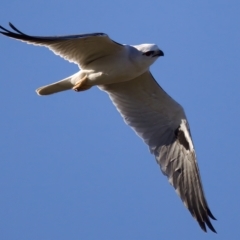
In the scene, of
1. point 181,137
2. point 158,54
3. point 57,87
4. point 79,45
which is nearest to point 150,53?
point 158,54

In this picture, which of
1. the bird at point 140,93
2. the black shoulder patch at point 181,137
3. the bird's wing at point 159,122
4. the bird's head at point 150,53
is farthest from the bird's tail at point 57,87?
the black shoulder patch at point 181,137

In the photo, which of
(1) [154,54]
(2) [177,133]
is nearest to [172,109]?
(2) [177,133]

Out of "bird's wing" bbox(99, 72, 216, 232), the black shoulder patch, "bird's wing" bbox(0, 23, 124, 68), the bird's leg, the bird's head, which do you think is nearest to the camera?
"bird's wing" bbox(0, 23, 124, 68)

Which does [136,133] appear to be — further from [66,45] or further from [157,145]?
[66,45]

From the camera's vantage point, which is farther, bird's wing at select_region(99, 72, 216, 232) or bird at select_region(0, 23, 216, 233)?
bird's wing at select_region(99, 72, 216, 232)

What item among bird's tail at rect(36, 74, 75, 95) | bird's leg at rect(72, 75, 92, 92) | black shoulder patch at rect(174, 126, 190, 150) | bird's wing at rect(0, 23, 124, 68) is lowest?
black shoulder patch at rect(174, 126, 190, 150)

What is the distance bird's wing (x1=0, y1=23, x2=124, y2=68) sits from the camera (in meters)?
9.55

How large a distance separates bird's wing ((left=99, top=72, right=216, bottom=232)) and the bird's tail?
79 centimetres

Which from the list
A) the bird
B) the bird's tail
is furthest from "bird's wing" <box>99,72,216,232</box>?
the bird's tail

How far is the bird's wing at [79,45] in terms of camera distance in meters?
9.55

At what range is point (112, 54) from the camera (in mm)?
10430

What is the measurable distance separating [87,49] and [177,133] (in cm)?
201

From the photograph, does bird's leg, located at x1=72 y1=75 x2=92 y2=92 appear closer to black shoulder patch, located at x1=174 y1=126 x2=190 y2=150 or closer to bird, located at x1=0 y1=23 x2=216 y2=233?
bird, located at x1=0 y1=23 x2=216 y2=233

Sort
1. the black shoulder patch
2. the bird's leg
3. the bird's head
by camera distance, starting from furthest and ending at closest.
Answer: the black shoulder patch < the bird's leg < the bird's head
